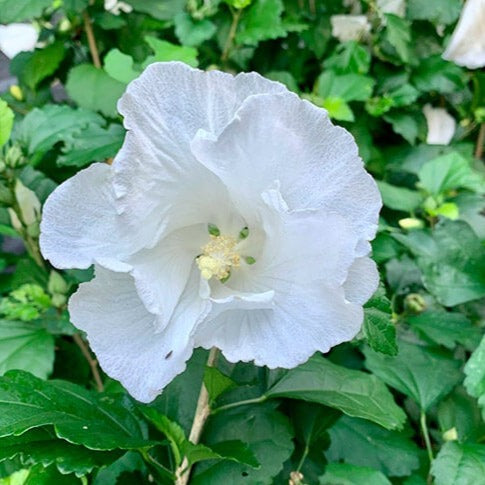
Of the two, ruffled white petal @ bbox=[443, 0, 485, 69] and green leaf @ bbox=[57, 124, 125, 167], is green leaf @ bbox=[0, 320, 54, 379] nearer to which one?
green leaf @ bbox=[57, 124, 125, 167]

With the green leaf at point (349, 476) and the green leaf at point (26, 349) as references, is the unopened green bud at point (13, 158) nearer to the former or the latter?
the green leaf at point (26, 349)

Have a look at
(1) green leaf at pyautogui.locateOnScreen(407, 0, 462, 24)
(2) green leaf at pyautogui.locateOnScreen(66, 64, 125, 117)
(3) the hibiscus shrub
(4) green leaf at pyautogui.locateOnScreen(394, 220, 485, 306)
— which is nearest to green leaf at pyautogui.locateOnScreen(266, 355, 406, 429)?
(3) the hibiscus shrub

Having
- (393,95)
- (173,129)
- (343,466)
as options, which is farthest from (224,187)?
(393,95)

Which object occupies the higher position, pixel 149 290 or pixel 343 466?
pixel 149 290

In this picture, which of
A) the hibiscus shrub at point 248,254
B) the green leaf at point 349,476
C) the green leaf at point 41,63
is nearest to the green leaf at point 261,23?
the hibiscus shrub at point 248,254

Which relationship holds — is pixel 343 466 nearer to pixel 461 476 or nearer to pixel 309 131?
pixel 461 476

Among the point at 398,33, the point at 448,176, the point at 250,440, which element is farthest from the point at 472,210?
the point at 250,440

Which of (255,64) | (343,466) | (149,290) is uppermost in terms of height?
(149,290)
